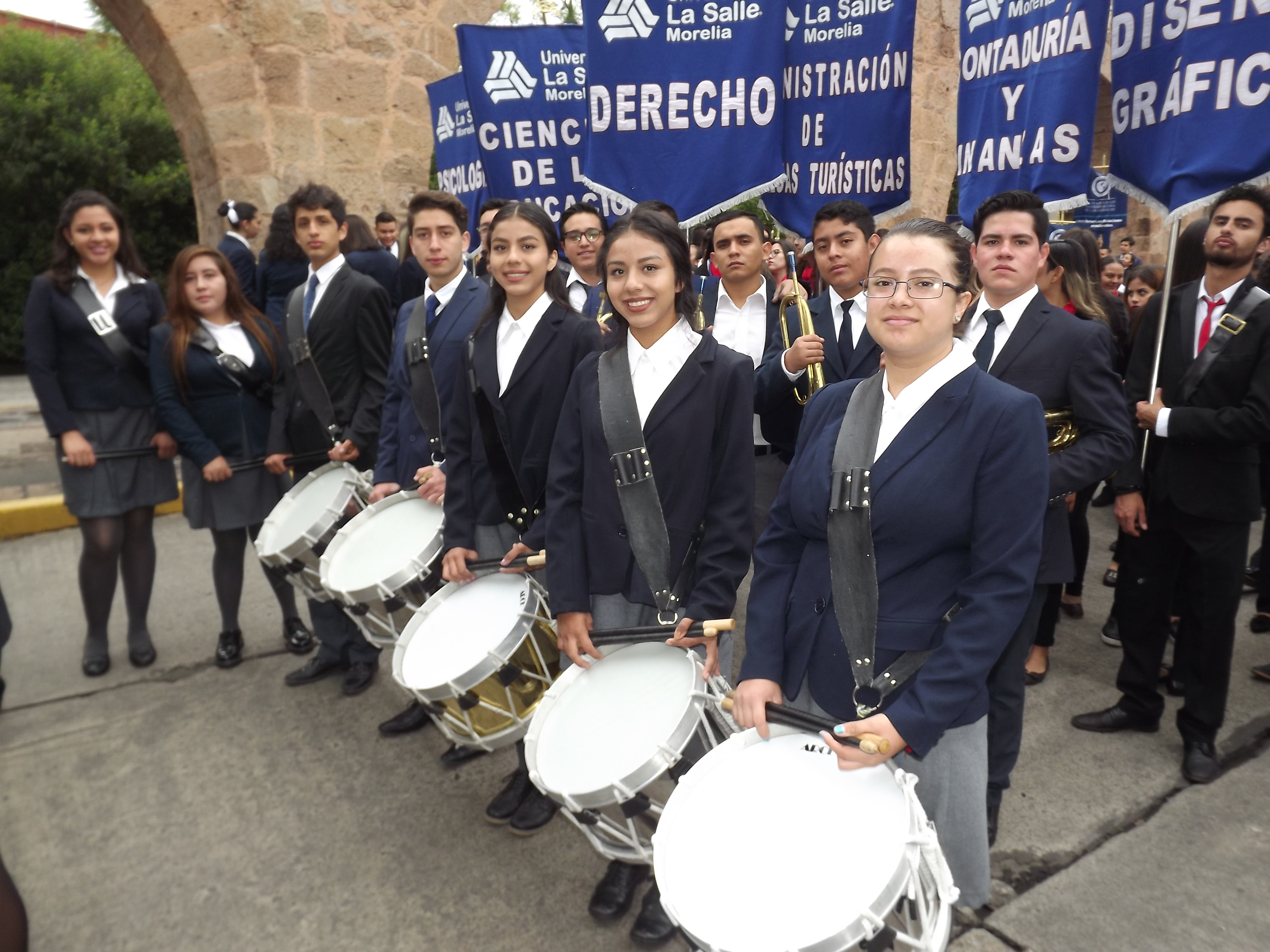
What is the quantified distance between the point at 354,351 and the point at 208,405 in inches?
30.6

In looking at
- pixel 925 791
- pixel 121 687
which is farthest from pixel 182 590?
pixel 925 791

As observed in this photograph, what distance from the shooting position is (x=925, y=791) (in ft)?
6.09

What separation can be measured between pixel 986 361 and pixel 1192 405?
0.96 metres

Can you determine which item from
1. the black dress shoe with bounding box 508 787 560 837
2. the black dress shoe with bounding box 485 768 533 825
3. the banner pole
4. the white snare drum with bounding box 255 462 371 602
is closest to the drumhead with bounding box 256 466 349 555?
the white snare drum with bounding box 255 462 371 602

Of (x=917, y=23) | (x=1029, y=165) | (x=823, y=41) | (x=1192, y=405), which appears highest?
(x=917, y=23)

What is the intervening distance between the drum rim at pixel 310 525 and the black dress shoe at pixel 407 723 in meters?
0.80

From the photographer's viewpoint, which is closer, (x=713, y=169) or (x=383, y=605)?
(x=383, y=605)

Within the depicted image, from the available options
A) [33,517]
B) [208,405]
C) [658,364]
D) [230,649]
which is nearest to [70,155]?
[33,517]

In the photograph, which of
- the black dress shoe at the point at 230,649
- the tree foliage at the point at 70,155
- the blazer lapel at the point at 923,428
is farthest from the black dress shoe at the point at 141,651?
the tree foliage at the point at 70,155

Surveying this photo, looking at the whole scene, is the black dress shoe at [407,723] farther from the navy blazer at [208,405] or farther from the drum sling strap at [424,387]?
the navy blazer at [208,405]

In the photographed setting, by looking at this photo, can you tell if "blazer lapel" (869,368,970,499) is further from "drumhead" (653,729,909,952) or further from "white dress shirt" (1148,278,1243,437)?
"white dress shirt" (1148,278,1243,437)

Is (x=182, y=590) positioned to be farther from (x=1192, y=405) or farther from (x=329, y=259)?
(x=1192, y=405)

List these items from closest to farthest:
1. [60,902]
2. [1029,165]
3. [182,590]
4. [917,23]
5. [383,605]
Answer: [60,902] → [383,605] → [1029,165] → [182,590] → [917,23]

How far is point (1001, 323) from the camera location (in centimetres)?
292
